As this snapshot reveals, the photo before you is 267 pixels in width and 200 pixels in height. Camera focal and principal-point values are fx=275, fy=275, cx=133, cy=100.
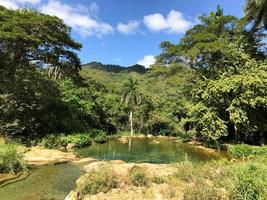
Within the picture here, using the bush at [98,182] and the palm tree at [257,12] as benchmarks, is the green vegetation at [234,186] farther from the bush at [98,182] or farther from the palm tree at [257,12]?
the palm tree at [257,12]

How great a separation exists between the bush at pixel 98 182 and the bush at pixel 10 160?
4.09 metres

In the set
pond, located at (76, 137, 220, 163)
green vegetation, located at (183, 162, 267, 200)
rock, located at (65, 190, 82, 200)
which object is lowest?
pond, located at (76, 137, 220, 163)

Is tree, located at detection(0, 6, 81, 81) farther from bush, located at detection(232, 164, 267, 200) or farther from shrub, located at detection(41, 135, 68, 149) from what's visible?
bush, located at detection(232, 164, 267, 200)

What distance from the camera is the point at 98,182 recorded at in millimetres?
7477

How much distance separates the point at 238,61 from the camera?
22250 millimetres

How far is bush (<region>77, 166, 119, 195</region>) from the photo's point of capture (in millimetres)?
7375

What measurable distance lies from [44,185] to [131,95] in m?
37.1

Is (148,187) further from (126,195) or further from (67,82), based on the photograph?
(67,82)

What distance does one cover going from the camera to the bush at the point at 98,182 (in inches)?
290

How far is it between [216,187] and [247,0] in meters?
19.2

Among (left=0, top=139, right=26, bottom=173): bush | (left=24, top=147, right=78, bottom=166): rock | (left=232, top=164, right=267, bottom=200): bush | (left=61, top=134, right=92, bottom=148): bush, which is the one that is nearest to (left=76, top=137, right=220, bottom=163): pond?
(left=61, top=134, right=92, bottom=148): bush

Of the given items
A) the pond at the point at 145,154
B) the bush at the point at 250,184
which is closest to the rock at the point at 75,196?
the bush at the point at 250,184

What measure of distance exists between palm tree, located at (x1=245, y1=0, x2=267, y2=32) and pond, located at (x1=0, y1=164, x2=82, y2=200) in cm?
1690

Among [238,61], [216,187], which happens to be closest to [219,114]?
[238,61]
